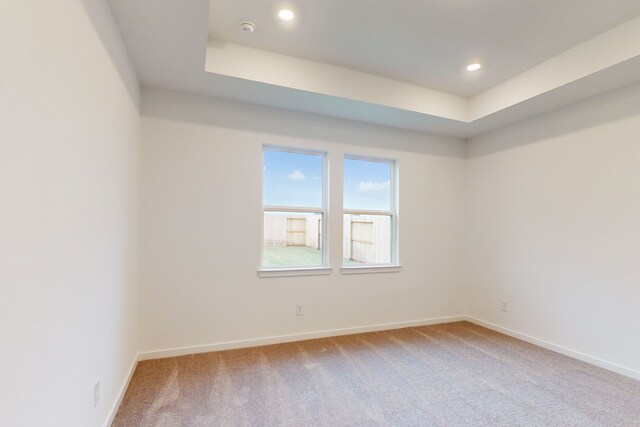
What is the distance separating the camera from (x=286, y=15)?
7.62ft

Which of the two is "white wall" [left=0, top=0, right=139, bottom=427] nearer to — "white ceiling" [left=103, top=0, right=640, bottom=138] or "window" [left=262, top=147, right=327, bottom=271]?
"white ceiling" [left=103, top=0, right=640, bottom=138]

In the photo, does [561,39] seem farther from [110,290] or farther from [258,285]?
[110,290]

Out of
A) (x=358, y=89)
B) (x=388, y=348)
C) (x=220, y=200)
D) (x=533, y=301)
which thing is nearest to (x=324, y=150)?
(x=358, y=89)

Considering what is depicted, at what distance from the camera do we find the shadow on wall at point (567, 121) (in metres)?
2.76

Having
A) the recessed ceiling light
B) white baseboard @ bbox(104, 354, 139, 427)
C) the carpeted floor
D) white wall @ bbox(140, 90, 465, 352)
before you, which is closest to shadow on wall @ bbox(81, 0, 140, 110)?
white wall @ bbox(140, 90, 465, 352)

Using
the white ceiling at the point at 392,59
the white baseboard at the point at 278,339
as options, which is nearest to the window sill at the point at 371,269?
the white baseboard at the point at 278,339

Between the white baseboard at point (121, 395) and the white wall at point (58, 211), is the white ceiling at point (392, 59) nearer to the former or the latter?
the white wall at point (58, 211)

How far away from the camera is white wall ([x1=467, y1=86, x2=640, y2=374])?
2.74 metres

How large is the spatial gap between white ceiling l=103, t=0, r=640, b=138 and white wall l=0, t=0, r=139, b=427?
1.55ft

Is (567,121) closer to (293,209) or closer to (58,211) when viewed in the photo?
(293,209)

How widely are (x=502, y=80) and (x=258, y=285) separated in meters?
3.46

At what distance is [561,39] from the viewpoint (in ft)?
8.41

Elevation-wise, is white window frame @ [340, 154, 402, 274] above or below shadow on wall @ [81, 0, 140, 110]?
below

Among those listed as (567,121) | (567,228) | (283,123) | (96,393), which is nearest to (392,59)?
(283,123)
